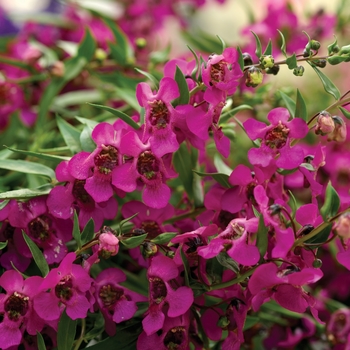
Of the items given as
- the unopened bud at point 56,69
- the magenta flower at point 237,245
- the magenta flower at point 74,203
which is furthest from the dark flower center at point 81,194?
the unopened bud at point 56,69

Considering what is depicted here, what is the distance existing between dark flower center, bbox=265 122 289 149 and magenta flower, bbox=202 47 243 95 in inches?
1.9

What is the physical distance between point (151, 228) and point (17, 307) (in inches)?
4.8

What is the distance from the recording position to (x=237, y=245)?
0.39m

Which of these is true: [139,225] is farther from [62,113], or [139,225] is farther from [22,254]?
[62,113]

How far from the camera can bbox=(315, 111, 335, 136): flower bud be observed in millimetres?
413

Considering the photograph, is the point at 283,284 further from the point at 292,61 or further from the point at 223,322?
the point at 292,61

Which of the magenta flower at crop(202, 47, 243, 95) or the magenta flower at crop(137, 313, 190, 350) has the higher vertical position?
the magenta flower at crop(202, 47, 243, 95)

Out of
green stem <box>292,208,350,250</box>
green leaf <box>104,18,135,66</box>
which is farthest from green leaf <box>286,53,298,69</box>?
green leaf <box>104,18,135,66</box>

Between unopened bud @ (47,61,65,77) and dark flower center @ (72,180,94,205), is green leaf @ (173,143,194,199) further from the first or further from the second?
unopened bud @ (47,61,65,77)

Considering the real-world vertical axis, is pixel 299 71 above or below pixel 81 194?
above

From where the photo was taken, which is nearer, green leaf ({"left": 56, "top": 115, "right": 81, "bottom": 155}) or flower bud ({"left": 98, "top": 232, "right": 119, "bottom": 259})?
flower bud ({"left": 98, "top": 232, "right": 119, "bottom": 259})

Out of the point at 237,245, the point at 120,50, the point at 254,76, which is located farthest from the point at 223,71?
the point at 120,50

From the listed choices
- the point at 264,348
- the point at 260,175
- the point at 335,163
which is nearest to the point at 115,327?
the point at 260,175

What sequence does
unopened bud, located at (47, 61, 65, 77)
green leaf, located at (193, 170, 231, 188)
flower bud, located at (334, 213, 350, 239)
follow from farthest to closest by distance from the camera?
unopened bud, located at (47, 61, 65, 77) < green leaf, located at (193, 170, 231, 188) < flower bud, located at (334, 213, 350, 239)
